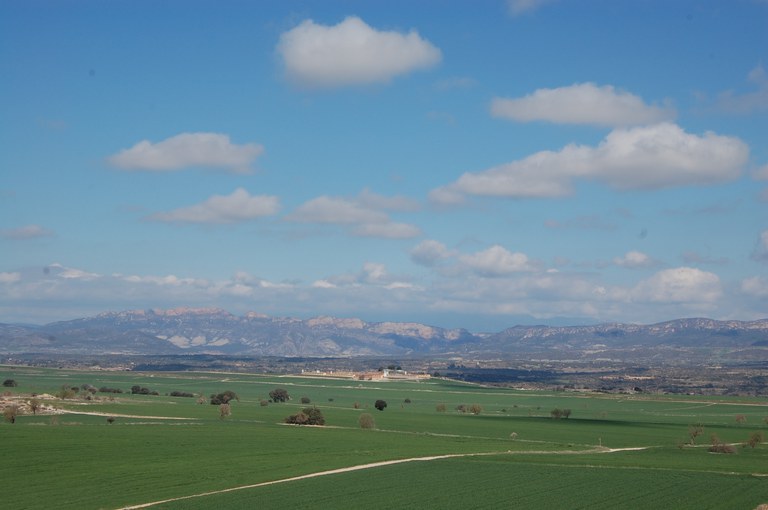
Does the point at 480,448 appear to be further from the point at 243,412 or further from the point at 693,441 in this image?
the point at 243,412

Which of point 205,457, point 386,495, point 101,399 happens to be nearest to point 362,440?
point 205,457

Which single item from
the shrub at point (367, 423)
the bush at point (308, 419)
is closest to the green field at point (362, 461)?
the shrub at point (367, 423)

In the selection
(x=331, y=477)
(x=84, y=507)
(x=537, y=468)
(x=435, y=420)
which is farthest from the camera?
(x=435, y=420)

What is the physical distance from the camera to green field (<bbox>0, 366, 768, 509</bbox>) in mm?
49656

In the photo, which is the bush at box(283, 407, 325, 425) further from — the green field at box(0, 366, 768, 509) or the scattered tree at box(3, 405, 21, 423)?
the scattered tree at box(3, 405, 21, 423)

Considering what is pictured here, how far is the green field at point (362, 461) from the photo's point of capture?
49.7 meters

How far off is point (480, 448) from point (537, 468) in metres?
18.2

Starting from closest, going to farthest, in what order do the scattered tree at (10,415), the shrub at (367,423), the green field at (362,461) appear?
the green field at (362,461) → the scattered tree at (10,415) → the shrub at (367,423)

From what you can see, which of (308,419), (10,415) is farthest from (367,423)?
(10,415)

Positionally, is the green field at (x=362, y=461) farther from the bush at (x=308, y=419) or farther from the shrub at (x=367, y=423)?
the bush at (x=308, y=419)

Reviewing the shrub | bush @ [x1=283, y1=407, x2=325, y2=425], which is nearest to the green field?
the shrub

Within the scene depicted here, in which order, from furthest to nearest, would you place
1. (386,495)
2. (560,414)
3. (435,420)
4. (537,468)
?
1. (560,414)
2. (435,420)
3. (537,468)
4. (386,495)

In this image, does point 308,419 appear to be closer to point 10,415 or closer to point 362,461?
point 10,415

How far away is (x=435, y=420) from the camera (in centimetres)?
12306
